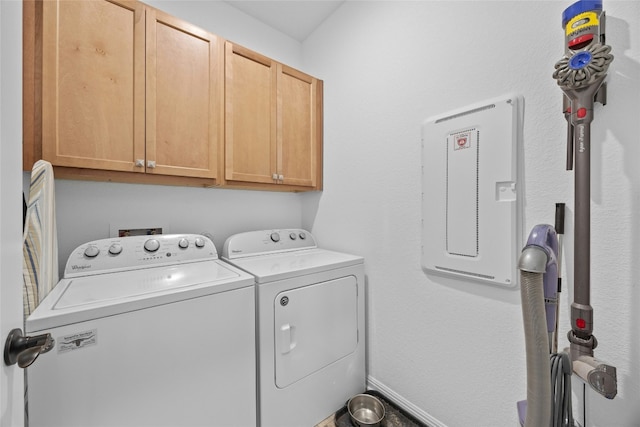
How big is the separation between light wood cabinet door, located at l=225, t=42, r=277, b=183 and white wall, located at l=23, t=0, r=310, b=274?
37 centimetres

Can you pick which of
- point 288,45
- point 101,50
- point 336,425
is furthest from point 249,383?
point 288,45

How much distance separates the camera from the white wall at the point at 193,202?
4.81 feet

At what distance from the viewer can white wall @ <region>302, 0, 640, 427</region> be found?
0.89 m

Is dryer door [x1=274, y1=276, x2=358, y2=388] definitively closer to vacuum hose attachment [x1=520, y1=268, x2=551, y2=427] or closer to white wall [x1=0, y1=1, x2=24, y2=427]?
white wall [x1=0, y1=1, x2=24, y2=427]

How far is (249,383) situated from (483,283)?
1.21 m

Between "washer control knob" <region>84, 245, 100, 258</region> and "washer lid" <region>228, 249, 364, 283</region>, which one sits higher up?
"washer control knob" <region>84, 245, 100, 258</region>

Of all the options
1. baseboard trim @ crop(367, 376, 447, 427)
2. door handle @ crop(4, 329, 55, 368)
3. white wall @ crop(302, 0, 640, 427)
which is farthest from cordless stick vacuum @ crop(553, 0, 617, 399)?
door handle @ crop(4, 329, 55, 368)

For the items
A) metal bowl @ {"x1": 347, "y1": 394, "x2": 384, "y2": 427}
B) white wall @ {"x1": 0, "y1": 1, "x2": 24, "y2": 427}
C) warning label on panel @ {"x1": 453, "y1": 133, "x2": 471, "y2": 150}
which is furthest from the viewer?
metal bowl @ {"x1": 347, "y1": 394, "x2": 384, "y2": 427}

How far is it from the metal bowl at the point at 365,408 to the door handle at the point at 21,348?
153 centimetres

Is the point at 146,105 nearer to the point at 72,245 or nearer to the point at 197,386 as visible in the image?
the point at 72,245

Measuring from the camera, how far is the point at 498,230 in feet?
3.83

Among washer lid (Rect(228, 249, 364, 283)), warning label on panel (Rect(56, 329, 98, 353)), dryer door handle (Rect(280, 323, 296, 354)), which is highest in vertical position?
washer lid (Rect(228, 249, 364, 283))

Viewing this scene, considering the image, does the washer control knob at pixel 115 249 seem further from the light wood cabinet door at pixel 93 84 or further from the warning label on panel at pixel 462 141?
the warning label on panel at pixel 462 141

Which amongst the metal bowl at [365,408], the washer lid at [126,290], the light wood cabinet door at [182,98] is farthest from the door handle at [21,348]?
the metal bowl at [365,408]
